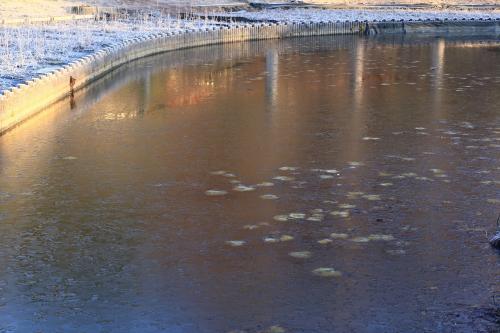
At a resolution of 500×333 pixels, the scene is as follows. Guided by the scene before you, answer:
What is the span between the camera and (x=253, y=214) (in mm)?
12172

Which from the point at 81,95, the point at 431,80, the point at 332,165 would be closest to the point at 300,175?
the point at 332,165

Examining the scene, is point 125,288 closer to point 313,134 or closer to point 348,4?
point 313,134

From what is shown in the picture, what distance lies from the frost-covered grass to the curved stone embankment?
3.45ft

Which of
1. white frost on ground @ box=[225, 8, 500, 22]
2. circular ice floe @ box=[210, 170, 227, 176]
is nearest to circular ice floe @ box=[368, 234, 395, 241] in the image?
circular ice floe @ box=[210, 170, 227, 176]

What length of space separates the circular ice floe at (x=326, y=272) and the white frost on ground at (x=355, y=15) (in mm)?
45380

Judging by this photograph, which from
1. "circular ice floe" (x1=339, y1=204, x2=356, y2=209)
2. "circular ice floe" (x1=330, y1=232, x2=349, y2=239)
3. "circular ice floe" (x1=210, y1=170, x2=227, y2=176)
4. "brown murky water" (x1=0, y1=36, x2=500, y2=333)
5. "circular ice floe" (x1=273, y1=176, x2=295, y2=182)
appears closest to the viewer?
"brown murky water" (x1=0, y1=36, x2=500, y2=333)

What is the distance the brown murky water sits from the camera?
8.98 metres

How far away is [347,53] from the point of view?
1436 inches

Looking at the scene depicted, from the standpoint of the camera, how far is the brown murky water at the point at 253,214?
8.98 m

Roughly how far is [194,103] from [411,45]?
21.0 m

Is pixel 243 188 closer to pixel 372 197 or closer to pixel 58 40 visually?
pixel 372 197

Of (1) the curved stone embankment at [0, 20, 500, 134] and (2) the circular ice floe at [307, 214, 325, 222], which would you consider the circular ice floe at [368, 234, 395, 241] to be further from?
(1) the curved stone embankment at [0, 20, 500, 134]

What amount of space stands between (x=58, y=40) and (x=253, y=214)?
25534 millimetres

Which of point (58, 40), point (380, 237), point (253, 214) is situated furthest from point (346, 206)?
point (58, 40)
